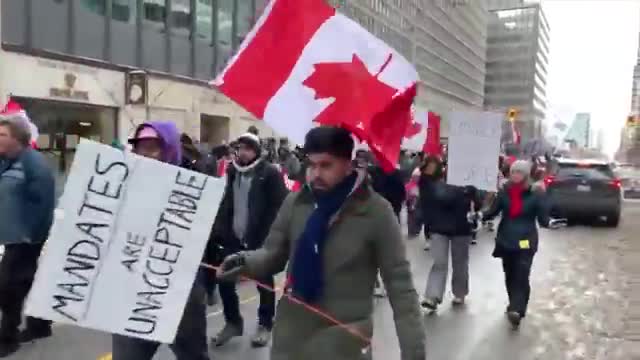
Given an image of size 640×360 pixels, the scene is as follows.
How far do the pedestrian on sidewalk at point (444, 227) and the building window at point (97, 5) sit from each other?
16113 millimetres

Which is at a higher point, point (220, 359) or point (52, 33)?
point (52, 33)

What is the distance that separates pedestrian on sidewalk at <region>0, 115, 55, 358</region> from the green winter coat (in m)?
3.17

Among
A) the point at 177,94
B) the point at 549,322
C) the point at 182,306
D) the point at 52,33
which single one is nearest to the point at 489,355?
the point at 549,322

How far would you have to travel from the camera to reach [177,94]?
26109mm

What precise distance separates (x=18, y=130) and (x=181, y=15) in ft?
72.0

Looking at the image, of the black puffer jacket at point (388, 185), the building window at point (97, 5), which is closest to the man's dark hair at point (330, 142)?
the black puffer jacket at point (388, 185)

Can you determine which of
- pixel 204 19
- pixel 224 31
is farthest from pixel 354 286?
pixel 224 31

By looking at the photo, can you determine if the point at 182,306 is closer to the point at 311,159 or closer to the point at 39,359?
the point at 311,159

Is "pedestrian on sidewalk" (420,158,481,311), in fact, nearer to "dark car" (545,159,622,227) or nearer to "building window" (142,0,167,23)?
"dark car" (545,159,622,227)

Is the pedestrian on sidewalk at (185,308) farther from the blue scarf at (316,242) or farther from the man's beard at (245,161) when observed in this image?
the man's beard at (245,161)

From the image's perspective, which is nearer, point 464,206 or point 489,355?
point 489,355

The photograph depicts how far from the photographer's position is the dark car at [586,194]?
17.3 metres

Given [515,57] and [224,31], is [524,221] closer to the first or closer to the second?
[224,31]

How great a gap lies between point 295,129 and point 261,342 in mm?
2641
